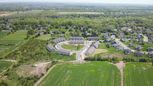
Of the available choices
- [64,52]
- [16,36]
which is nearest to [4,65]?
[64,52]

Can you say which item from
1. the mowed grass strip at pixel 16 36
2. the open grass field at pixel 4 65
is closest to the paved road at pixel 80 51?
the open grass field at pixel 4 65

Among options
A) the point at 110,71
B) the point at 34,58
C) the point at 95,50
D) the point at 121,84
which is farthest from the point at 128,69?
the point at 34,58

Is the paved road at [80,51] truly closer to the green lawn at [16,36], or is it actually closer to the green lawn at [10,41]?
the green lawn at [10,41]

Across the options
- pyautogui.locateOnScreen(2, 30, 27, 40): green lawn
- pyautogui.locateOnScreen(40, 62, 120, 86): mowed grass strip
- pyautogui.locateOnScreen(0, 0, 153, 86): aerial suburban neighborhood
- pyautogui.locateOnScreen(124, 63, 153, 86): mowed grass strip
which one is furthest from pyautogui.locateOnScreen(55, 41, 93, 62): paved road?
pyautogui.locateOnScreen(2, 30, 27, 40): green lawn

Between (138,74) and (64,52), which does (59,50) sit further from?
(138,74)

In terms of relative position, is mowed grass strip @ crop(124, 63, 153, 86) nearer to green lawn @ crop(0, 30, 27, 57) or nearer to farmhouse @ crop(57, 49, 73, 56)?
farmhouse @ crop(57, 49, 73, 56)

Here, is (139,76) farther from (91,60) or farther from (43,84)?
(43,84)
